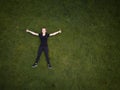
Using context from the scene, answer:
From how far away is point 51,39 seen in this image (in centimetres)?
1068

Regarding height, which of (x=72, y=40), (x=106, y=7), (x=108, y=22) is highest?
(x=106, y=7)

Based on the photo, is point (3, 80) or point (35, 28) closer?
point (3, 80)

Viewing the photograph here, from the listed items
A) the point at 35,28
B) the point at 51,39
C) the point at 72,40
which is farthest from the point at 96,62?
the point at 35,28

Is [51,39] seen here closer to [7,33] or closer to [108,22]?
[7,33]

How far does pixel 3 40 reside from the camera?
10.5 meters

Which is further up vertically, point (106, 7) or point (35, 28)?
point (106, 7)

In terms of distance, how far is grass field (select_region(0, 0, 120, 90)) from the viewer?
1016cm

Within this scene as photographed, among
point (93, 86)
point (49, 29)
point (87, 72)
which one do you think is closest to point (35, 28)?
point (49, 29)

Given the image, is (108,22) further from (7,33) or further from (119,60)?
(7,33)

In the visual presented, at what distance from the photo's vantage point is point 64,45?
1071 cm

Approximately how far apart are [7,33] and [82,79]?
4.29 m

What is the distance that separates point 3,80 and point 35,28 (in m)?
2.93

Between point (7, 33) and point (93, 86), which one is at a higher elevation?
point (7, 33)

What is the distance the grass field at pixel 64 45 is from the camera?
10156 mm
